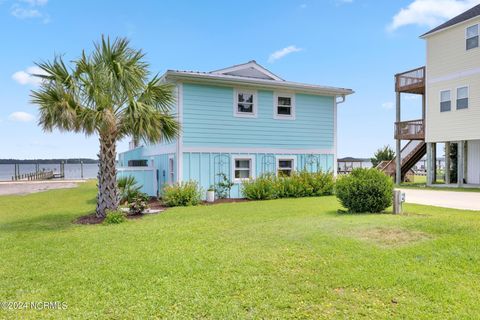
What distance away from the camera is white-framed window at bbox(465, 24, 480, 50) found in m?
18.5

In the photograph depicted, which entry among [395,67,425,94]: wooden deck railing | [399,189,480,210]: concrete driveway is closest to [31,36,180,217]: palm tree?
[399,189,480,210]: concrete driveway

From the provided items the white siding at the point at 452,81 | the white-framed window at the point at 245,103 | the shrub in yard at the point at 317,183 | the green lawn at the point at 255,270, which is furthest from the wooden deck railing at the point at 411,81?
the green lawn at the point at 255,270

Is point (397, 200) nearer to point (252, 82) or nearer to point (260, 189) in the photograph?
point (260, 189)

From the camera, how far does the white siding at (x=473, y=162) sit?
833 inches

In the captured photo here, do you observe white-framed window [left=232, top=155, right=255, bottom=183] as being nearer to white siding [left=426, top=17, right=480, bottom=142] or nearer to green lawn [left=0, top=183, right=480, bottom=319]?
green lawn [left=0, top=183, right=480, bottom=319]

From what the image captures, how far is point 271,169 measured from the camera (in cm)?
1600

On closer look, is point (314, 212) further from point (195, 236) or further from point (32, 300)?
point (32, 300)

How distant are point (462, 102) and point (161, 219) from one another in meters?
18.2

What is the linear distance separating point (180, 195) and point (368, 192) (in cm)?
660


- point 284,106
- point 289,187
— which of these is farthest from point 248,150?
point 284,106

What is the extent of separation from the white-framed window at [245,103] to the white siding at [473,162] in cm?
1494

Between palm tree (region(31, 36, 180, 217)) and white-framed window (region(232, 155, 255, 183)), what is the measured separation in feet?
18.4

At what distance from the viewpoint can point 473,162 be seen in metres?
21.5

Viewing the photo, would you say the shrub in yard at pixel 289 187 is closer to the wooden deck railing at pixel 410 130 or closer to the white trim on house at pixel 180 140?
the white trim on house at pixel 180 140
